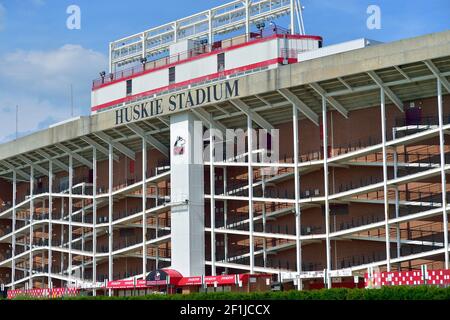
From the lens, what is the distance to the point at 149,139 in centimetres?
8031

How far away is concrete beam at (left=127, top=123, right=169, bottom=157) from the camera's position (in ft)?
260

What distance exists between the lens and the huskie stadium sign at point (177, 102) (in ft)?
231

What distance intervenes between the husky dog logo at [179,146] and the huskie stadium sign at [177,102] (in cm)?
255

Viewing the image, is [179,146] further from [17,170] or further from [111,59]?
[17,170]

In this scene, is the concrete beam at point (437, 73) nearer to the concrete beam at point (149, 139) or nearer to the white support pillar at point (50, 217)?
the concrete beam at point (149, 139)

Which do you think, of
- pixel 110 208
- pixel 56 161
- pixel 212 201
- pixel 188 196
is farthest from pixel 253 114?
pixel 56 161

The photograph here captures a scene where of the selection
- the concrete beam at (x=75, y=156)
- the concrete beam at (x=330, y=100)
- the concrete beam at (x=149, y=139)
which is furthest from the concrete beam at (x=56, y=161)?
the concrete beam at (x=330, y=100)

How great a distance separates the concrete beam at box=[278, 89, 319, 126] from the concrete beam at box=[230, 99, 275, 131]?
4225 mm

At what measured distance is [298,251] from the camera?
219ft

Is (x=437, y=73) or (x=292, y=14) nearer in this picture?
(x=437, y=73)

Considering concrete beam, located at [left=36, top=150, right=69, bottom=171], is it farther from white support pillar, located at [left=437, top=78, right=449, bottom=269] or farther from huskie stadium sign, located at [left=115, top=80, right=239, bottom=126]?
white support pillar, located at [left=437, top=78, right=449, bottom=269]

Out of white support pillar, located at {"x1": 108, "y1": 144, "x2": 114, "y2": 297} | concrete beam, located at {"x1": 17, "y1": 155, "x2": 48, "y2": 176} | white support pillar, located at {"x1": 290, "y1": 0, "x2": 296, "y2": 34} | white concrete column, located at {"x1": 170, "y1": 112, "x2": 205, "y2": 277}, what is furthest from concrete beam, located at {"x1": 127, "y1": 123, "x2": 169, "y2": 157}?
concrete beam, located at {"x1": 17, "y1": 155, "x2": 48, "y2": 176}

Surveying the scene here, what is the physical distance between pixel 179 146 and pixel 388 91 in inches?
758

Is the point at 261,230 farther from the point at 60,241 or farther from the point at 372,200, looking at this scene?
the point at 60,241
